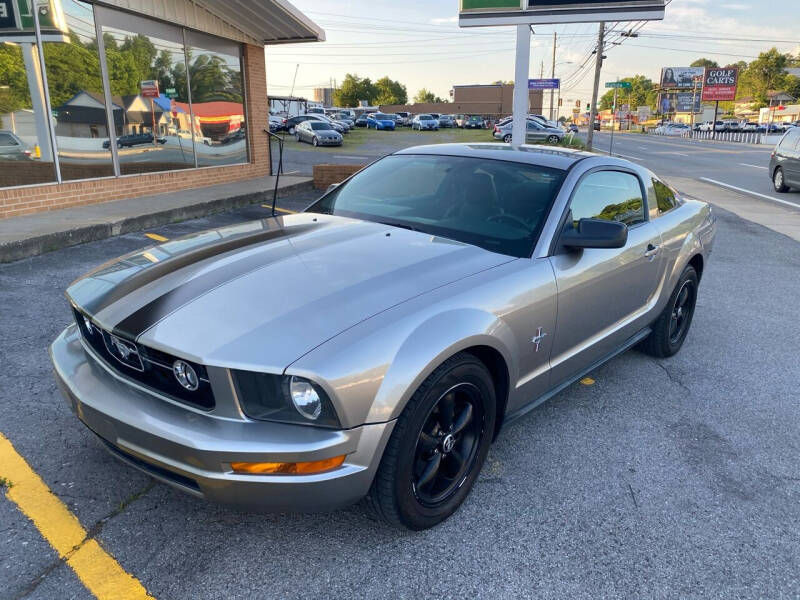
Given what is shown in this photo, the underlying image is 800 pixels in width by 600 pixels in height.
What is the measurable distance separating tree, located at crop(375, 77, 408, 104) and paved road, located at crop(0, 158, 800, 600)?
120309 millimetres

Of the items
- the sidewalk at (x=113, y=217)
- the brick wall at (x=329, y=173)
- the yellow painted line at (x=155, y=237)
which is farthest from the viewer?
the brick wall at (x=329, y=173)

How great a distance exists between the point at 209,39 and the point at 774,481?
11909mm

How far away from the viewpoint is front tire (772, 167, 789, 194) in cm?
1547

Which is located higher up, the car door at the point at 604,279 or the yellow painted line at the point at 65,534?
the car door at the point at 604,279

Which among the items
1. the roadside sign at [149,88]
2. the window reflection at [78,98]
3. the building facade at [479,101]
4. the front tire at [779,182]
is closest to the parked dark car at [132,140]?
the window reflection at [78,98]

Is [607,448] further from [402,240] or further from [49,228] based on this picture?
[49,228]

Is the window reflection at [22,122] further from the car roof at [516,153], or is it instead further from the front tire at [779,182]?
the front tire at [779,182]

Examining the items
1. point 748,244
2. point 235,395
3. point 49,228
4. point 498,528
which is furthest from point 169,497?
point 748,244

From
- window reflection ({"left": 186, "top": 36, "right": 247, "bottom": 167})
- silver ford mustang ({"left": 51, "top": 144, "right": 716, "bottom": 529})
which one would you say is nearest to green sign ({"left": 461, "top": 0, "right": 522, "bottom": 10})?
window reflection ({"left": 186, "top": 36, "right": 247, "bottom": 167})

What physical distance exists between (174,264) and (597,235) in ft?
6.88

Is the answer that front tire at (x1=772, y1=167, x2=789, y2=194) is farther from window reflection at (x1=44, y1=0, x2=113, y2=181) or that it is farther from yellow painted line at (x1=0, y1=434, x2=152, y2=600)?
yellow painted line at (x1=0, y1=434, x2=152, y2=600)

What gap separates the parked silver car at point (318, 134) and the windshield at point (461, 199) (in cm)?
2734

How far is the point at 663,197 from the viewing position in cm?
447

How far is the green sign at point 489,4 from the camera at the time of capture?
1420 centimetres
